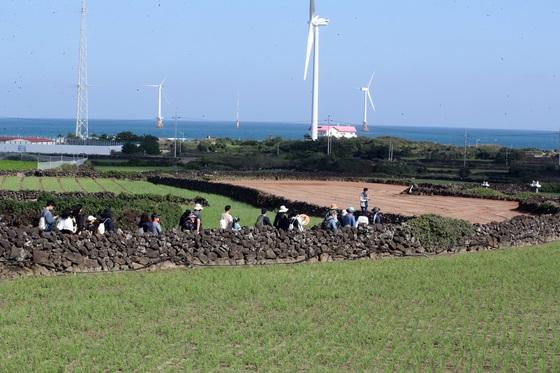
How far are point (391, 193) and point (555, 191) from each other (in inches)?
475

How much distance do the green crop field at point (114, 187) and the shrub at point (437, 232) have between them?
15222mm

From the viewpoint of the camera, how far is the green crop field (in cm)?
4758

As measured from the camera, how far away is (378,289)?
20.3 m

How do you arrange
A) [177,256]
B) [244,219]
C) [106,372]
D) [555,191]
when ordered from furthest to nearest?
[555,191] < [244,219] < [177,256] < [106,372]

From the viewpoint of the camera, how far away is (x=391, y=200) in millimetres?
53312

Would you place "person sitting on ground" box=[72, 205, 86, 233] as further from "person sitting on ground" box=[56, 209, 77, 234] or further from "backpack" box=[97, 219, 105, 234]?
"backpack" box=[97, 219, 105, 234]

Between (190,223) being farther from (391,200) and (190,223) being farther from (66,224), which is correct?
(391,200)

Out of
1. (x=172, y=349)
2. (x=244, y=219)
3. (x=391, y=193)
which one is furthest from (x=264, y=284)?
(x=391, y=193)

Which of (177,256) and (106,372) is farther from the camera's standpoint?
(177,256)

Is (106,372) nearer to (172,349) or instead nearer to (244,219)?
(172,349)

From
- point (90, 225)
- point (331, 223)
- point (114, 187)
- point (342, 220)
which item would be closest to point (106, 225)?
point (90, 225)

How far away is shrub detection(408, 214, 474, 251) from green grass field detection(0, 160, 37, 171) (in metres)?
49.1

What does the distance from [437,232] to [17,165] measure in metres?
54.6

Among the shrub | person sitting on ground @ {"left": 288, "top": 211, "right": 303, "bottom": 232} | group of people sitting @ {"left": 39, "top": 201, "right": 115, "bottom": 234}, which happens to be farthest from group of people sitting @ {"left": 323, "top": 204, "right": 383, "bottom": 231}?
group of people sitting @ {"left": 39, "top": 201, "right": 115, "bottom": 234}
